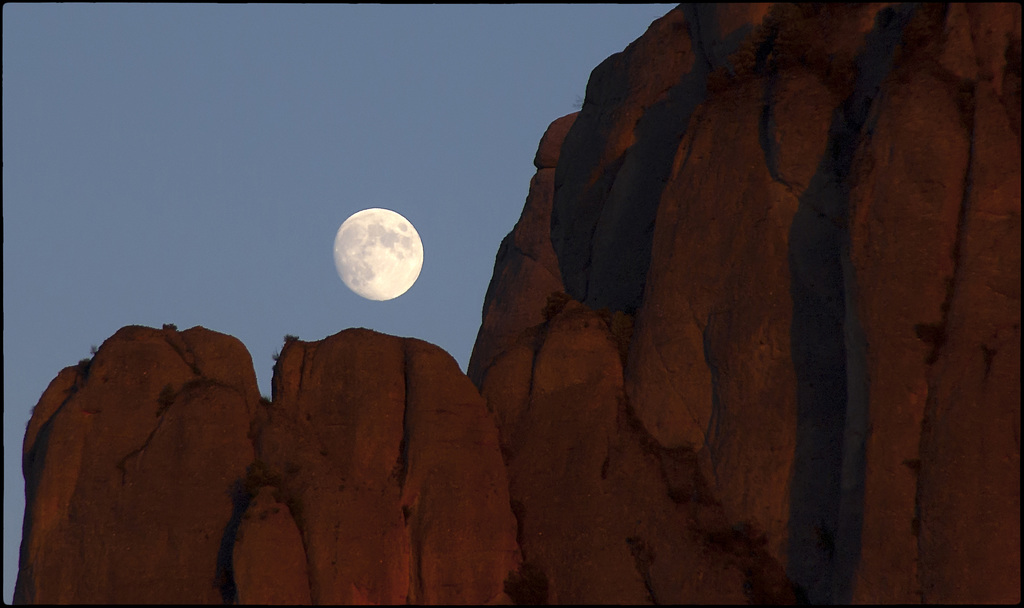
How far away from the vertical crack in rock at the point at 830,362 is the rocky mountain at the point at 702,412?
0.10m

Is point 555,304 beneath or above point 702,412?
above

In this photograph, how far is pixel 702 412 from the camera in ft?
137

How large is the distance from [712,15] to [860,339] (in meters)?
17.0

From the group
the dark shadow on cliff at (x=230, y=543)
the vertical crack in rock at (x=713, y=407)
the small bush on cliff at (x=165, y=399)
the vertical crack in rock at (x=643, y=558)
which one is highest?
the small bush on cliff at (x=165, y=399)

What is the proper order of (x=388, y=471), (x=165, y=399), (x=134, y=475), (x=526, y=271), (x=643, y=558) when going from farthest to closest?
(x=526, y=271) < (x=165, y=399) < (x=388, y=471) < (x=134, y=475) < (x=643, y=558)

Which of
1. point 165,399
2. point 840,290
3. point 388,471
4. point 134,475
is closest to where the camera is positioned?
point 840,290

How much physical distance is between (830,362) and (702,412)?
485cm

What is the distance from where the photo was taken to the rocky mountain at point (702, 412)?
35.3 m

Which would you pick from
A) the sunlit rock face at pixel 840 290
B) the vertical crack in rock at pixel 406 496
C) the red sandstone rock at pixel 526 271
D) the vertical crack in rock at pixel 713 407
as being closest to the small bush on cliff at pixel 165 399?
the vertical crack in rock at pixel 406 496

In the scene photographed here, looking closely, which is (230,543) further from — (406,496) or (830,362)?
(830,362)

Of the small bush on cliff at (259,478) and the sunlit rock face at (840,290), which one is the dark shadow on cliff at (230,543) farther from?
the sunlit rock face at (840,290)

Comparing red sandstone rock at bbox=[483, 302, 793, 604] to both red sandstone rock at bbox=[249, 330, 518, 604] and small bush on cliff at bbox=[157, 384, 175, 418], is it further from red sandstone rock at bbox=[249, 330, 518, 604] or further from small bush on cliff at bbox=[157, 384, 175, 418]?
small bush on cliff at bbox=[157, 384, 175, 418]

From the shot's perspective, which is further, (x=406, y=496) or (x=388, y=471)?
(x=388, y=471)

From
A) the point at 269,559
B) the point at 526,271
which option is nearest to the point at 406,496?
the point at 269,559
